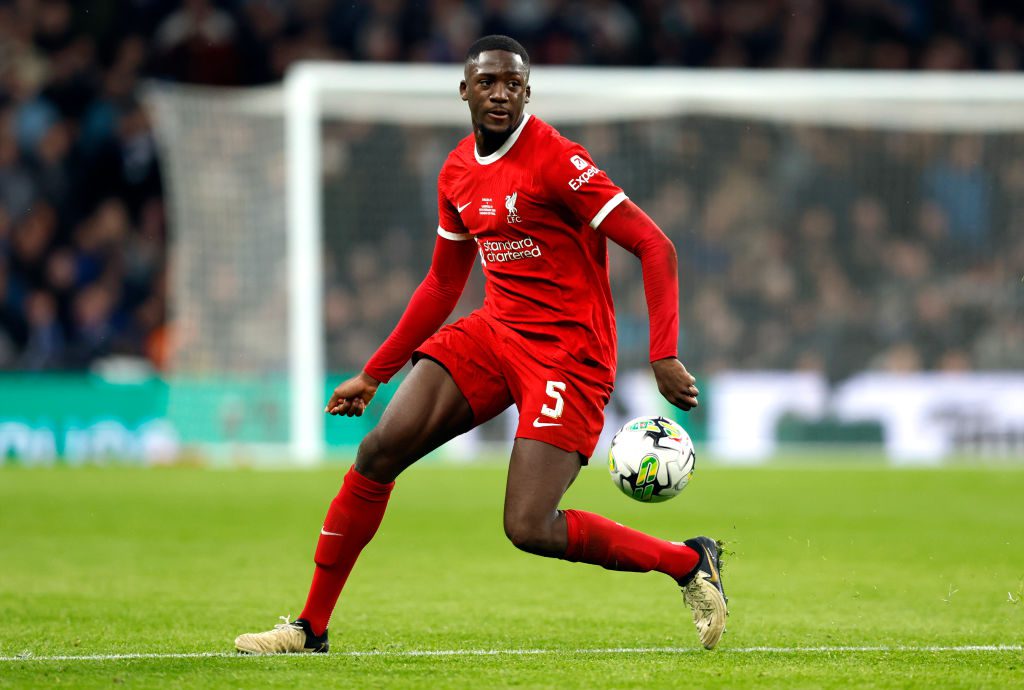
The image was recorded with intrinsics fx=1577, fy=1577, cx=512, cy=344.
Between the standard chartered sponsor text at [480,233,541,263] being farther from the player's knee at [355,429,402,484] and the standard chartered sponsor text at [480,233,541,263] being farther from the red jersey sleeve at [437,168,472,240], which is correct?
the player's knee at [355,429,402,484]

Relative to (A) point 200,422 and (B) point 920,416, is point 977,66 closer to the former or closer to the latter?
(B) point 920,416

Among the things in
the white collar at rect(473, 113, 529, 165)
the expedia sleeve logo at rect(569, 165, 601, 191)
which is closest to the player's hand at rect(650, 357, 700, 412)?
the expedia sleeve logo at rect(569, 165, 601, 191)

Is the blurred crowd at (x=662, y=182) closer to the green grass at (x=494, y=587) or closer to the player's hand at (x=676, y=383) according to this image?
the green grass at (x=494, y=587)

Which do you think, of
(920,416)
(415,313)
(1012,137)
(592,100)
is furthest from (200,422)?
(415,313)

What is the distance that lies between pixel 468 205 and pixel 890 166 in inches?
485

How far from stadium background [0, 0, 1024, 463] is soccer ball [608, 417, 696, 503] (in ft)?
34.9

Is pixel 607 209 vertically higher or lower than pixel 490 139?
lower

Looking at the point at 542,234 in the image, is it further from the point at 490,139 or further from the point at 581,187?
the point at 490,139

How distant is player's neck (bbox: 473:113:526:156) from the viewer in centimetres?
553

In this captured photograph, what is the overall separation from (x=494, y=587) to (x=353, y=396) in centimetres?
221

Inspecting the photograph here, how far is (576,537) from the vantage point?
5.43 metres

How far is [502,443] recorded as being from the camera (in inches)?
659

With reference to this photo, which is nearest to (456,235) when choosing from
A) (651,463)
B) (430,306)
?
(430,306)

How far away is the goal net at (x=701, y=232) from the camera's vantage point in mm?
15953
